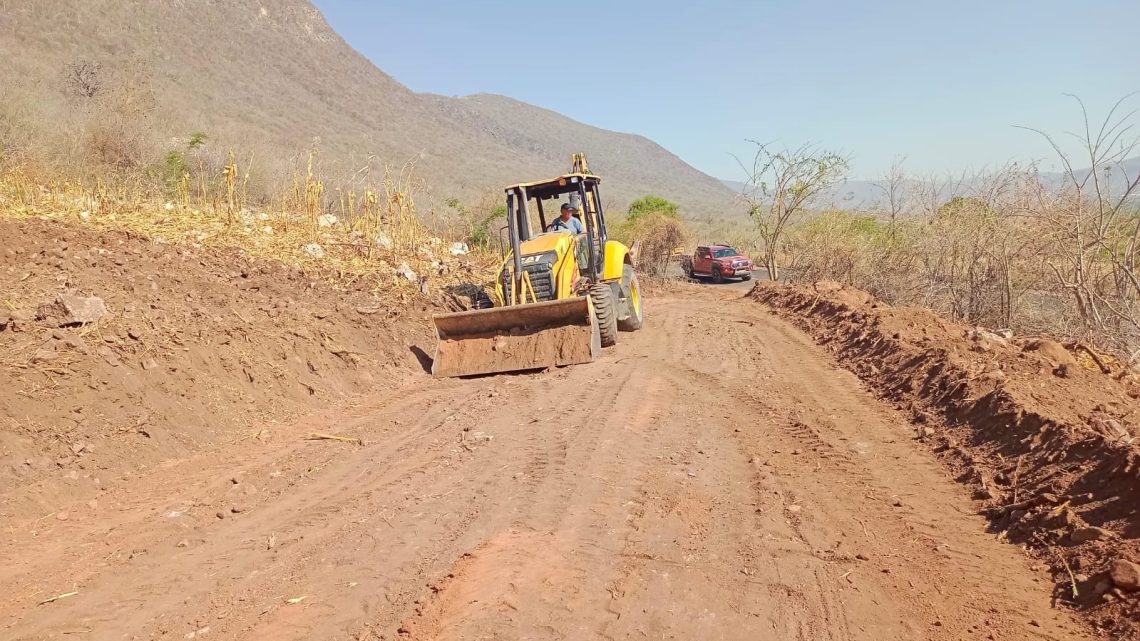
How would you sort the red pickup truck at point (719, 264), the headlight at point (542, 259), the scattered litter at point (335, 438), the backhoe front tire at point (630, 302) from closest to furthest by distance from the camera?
the scattered litter at point (335, 438) → the headlight at point (542, 259) → the backhoe front tire at point (630, 302) → the red pickup truck at point (719, 264)

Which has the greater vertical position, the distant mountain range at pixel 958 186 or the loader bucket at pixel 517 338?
the distant mountain range at pixel 958 186

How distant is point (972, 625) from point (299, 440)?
5.50 metres

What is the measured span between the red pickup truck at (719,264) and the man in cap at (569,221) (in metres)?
15.1

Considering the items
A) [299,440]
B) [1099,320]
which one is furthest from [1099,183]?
[299,440]

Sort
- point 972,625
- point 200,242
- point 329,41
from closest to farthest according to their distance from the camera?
point 972,625 < point 200,242 < point 329,41

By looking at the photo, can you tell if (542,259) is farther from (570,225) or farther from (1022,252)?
(1022,252)

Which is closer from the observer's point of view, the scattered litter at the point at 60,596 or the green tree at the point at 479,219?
the scattered litter at the point at 60,596

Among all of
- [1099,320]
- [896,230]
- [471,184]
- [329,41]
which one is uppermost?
[329,41]

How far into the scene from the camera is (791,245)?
67.8ft

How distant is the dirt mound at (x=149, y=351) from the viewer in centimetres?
537

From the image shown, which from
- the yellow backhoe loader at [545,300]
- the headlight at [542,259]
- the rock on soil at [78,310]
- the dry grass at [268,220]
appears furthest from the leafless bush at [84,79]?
the headlight at [542,259]

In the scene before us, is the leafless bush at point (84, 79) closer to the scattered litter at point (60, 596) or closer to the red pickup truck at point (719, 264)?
the red pickup truck at point (719, 264)

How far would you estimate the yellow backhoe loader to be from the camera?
8.59 meters

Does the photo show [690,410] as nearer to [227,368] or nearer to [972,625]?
[972,625]
